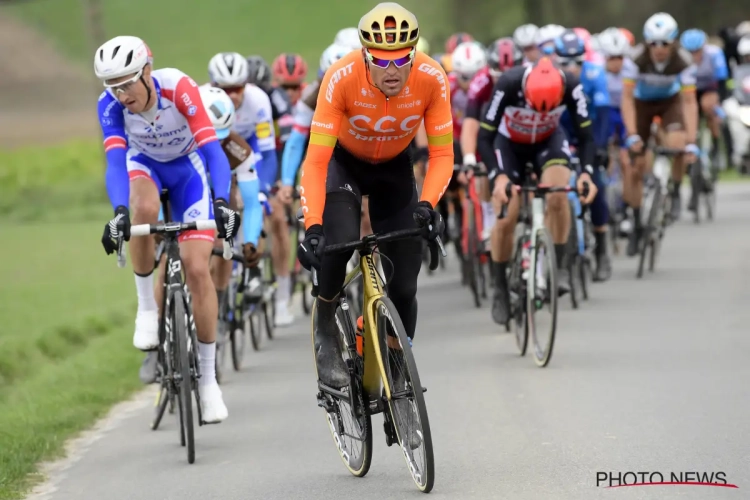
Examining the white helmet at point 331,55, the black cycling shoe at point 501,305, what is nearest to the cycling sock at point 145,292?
the black cycling shoe at point 501,305

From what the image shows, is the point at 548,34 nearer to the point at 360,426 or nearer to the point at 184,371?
the point at 184,371

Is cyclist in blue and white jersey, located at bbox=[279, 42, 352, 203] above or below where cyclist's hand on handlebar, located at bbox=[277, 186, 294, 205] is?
above

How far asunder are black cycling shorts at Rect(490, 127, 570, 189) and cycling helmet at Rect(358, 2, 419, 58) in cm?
423

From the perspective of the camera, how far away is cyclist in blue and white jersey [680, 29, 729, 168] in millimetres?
20078

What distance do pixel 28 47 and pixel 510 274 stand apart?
68.9m

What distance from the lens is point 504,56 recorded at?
12.9 meters

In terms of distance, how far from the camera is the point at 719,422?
25.9 feet

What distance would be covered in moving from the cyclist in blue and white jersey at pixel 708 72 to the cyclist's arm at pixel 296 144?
29.2 ft

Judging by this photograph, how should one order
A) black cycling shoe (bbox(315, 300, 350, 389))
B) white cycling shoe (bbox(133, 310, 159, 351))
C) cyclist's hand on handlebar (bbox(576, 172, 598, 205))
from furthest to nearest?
cyclist's hand on handlebar (bbox(576, 172, 598, 205))
white cycling shoe (bbox(133, 310, 159, 351))
black cycling shoe (bbox(315, 300, 350, 389))

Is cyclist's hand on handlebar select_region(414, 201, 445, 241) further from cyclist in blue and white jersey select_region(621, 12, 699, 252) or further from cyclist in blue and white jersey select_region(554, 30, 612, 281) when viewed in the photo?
cyclist in blue and white jersey select_region(621, 12, 699, 252)

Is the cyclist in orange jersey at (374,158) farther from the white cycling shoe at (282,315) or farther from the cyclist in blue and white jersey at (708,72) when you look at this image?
the cyclist in blue and white jersey at (708,72)

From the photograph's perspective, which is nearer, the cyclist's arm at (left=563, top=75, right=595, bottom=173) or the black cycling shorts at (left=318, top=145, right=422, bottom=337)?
the black cycling shorts at (left=318, top=145, right=422, bottom=337)

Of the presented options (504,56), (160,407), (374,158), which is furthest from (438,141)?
(504,56)

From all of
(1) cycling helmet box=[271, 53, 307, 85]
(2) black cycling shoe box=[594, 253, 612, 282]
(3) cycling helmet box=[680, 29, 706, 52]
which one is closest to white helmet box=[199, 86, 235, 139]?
(1) cycling helmet box=[271, 53, 307, 85]
